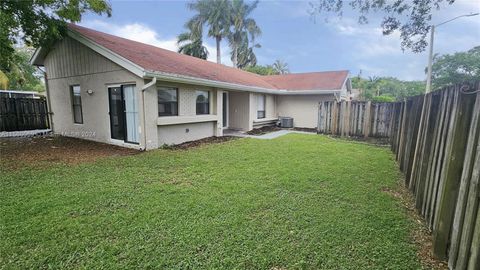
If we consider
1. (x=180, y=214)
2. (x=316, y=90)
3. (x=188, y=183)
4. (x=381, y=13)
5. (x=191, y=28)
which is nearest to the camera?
(x=180, y=214)

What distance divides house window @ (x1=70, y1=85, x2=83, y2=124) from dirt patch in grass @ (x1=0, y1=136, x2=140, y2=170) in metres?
0.88

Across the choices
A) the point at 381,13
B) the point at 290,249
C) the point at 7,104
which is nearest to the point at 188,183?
the point at 290,249

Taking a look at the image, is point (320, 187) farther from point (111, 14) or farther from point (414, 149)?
point (111, 14)

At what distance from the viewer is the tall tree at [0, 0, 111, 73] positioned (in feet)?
21.8

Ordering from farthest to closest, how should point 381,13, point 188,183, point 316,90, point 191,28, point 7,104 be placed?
point 191,28
point 316,90
point 7,104
point 381,13
point 188,183

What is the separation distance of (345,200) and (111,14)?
9.63m

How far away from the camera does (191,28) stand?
2478 centimetres

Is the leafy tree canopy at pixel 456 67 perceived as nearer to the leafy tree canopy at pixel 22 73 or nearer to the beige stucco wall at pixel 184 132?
the beige stucco wall at pixel 184 132

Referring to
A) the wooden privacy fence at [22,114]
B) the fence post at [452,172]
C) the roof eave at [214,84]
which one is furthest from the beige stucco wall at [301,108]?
the wooden privacy fence at [22,114]

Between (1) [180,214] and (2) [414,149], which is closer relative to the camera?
(1) [180,214]

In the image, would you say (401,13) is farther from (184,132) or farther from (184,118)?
(184,132)

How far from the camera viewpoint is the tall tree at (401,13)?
4.97 m

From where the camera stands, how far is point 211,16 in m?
24.4

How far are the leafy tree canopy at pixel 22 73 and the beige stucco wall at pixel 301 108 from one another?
1365 centimetres
